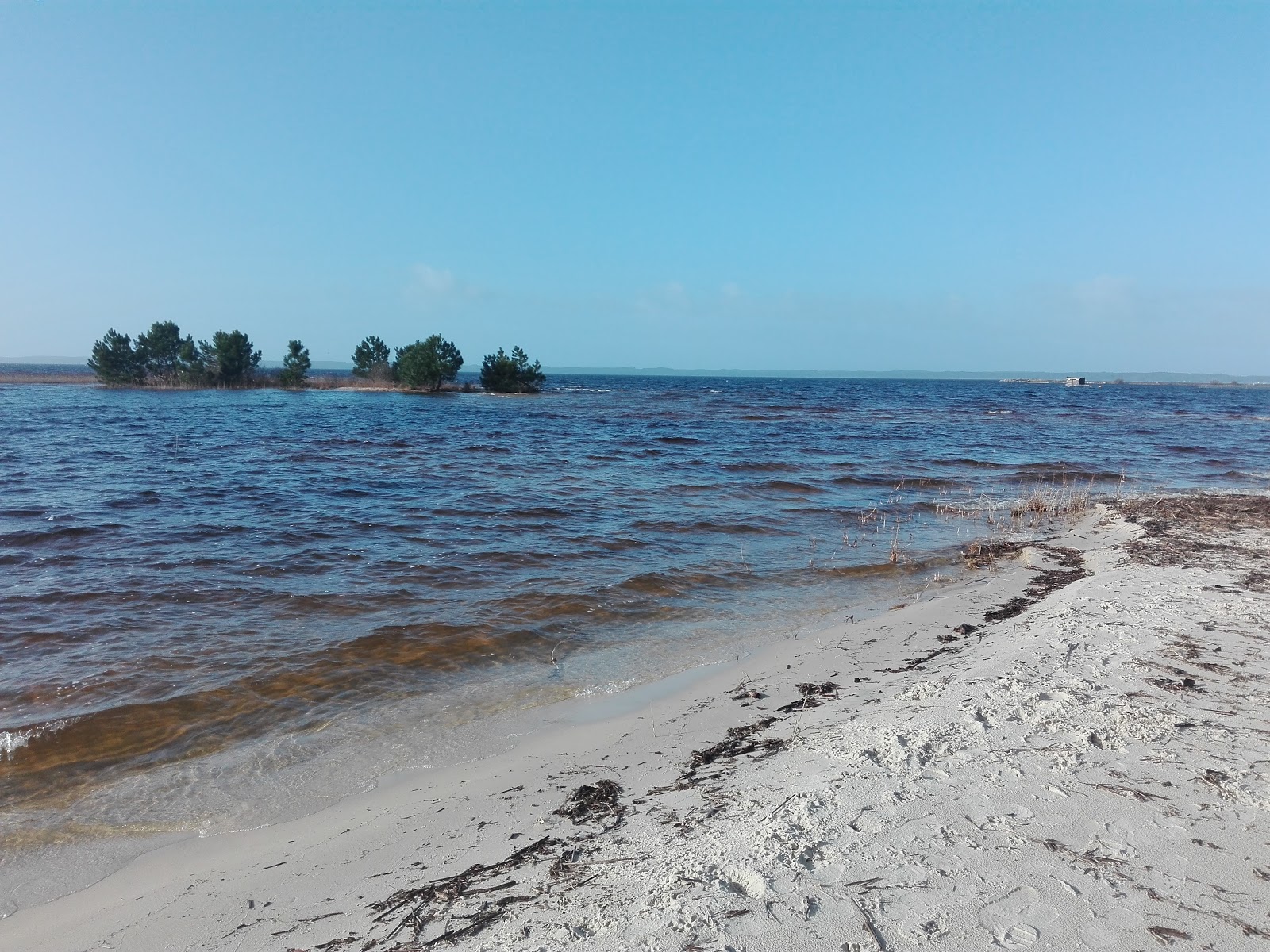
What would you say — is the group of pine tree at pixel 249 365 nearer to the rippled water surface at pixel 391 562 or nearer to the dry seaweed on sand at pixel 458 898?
the rippled water surface at pixel 391 562

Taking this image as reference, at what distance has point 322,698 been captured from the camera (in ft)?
21.4

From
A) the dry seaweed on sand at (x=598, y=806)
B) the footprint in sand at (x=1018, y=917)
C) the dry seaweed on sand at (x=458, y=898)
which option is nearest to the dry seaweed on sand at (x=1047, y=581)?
the dry seaweed on sand at (x=598, y=806)

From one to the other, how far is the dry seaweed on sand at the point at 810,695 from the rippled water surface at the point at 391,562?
159 cm

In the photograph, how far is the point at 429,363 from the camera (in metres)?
63.8

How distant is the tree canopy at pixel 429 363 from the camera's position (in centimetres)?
6400

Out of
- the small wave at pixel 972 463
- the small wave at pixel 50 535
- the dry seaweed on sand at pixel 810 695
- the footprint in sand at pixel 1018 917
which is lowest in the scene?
the small wave at pixel 972 463

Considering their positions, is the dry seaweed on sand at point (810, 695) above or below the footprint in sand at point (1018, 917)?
below

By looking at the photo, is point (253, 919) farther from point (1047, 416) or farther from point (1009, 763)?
point (1047, 416)

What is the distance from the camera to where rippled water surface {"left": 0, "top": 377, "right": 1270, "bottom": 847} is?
639 centimetres

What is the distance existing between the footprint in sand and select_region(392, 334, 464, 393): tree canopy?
64.1 m

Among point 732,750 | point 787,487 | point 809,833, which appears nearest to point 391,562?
point 732,750

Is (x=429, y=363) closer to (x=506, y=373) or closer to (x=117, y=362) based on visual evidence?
(x=506, y=373)

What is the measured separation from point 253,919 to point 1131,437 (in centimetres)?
4009

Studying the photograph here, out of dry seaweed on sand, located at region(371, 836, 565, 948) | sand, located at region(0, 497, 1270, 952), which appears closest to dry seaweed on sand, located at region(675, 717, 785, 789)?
sand, located at region(0, 497, 1270, 952)
